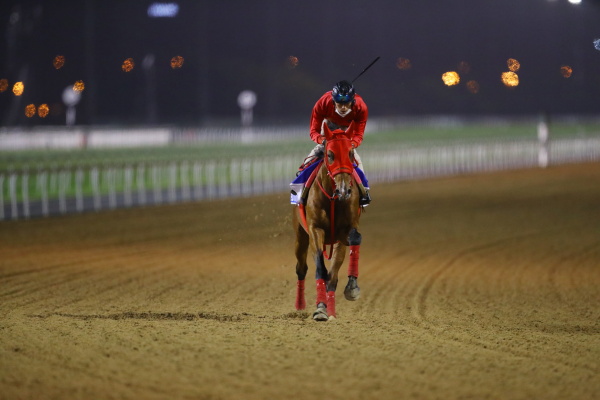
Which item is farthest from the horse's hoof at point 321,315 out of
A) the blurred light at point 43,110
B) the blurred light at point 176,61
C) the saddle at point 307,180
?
the blurred light at point 176,61

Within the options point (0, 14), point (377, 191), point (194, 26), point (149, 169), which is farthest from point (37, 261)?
point (194, 26)

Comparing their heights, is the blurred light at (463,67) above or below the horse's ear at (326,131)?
above

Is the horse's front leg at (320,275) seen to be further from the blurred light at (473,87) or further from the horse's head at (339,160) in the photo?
the blurred light at (473,87)

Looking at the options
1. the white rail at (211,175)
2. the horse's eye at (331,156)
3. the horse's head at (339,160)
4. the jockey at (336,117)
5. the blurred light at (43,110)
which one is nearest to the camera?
the horse's head at (339,160)

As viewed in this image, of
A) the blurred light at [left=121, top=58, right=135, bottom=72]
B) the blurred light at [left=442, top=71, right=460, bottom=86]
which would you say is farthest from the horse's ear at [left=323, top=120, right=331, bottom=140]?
the blurred light at [left=121, top=58, right=135, bottom=72]

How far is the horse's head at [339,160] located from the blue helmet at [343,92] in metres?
0.31

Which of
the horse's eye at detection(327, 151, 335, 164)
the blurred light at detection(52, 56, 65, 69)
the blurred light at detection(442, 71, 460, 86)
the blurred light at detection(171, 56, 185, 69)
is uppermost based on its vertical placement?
the blurred light at detection(171, 56, 185, 69)

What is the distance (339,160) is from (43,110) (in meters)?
61.6

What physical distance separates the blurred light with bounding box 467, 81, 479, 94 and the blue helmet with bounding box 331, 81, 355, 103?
76.2 meters

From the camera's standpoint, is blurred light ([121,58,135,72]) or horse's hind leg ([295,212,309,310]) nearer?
horse's hind leg ([295,212,309,310])

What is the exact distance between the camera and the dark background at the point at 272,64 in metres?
60.3

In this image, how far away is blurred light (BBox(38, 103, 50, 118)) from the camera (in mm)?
64875

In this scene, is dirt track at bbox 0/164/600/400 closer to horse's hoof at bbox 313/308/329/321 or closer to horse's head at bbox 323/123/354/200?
horse's hoof at bbox 313/308/329/321

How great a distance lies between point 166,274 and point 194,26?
7107 centimetres
